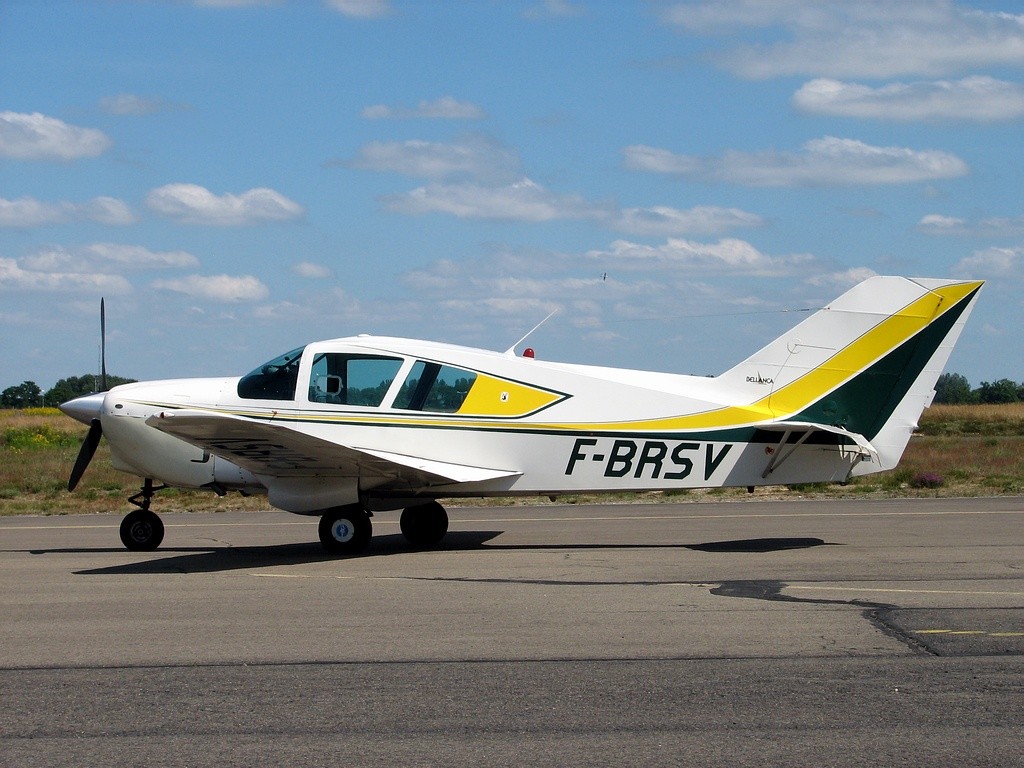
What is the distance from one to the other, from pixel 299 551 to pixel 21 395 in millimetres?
75687

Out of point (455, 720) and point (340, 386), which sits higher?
point (340, 386)

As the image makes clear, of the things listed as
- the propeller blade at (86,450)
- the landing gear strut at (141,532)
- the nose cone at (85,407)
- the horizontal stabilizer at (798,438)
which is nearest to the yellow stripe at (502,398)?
the horizontal stabilizer at (798,438)

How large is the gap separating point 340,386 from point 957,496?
12756 millimetres

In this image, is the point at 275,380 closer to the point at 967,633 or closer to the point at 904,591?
the point at 904,591

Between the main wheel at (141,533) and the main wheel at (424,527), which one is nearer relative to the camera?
the main wheel at (141,533)

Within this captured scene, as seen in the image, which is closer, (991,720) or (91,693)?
(991,720)

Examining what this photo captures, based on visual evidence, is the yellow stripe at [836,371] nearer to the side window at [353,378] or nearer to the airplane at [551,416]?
the airplane at [551,416]

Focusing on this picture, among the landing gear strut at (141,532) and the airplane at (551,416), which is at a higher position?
the airplane at (551,416)

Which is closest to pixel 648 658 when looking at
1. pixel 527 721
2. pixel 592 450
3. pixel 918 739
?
pixel 527 721

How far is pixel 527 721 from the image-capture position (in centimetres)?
541

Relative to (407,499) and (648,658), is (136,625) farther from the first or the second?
(407,499)

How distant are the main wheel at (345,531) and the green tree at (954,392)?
85.2 m

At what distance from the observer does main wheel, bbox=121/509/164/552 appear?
13.5 m

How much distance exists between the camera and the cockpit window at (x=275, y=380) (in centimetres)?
1297
